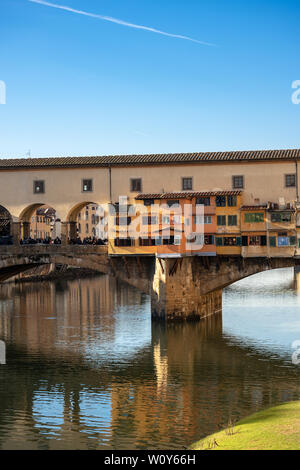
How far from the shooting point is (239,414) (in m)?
25.5

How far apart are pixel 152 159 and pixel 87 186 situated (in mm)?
5467

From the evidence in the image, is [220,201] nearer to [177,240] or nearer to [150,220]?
[177,240]

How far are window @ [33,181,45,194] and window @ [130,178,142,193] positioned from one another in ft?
23.4

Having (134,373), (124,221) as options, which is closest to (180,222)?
(124,221)

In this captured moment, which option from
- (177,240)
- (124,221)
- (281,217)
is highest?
(281,217)

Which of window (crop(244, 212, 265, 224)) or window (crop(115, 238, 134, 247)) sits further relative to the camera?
window (crop(115, 238, 134, 247))

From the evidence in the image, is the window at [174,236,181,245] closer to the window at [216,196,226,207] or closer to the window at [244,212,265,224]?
the window at [216,196,226,207]

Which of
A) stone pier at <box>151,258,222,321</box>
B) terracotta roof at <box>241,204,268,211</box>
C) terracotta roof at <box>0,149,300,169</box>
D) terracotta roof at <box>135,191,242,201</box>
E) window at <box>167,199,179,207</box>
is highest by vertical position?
terracotta roof at <box>0,149,300,169</box>

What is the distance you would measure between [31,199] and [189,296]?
1454 cm

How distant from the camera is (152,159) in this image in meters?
49.7

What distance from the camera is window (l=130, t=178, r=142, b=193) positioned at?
50125 mm

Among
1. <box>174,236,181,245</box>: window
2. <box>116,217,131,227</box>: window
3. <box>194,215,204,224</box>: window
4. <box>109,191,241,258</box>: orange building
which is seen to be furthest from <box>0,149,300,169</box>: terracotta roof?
<box>174,236,181,245</box>: window
